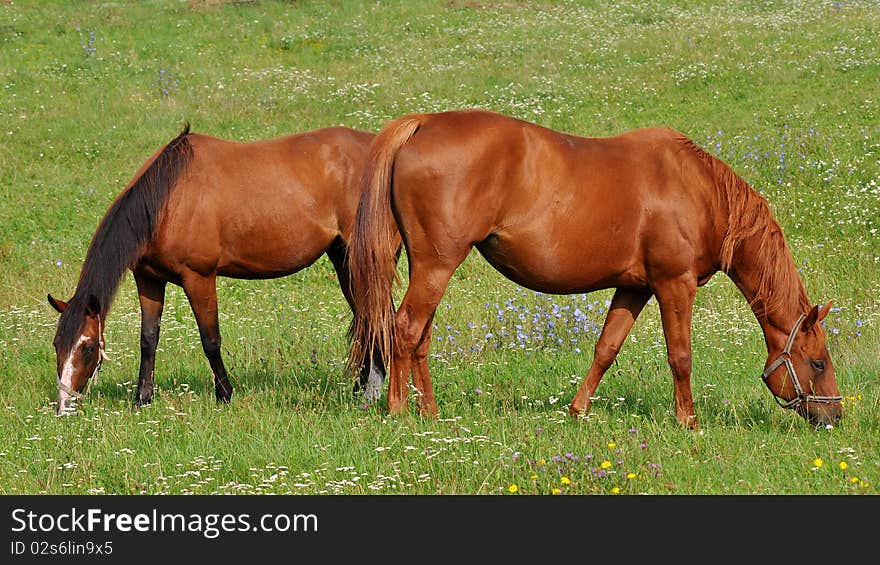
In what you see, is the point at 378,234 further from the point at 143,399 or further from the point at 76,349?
the point at 143,399

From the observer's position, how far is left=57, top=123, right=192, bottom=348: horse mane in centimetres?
770

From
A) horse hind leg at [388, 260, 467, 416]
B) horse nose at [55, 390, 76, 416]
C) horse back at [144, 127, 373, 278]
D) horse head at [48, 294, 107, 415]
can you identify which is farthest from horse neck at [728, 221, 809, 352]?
horse nose at [55, 390, 76, 416]

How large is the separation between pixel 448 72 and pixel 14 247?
1266 cm

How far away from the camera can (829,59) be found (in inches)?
906

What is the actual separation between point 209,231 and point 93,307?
46.0 inches

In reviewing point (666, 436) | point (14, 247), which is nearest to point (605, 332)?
point (666, 436)

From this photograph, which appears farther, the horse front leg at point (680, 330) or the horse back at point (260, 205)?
the horse back at point (260, 205)

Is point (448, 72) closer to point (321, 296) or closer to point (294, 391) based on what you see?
point (321, 296)

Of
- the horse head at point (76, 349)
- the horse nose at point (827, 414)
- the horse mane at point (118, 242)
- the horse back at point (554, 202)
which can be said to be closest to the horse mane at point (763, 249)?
the horse back at point (554, 202)

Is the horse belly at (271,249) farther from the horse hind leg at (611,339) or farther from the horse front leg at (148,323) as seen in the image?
the horse hind leg at (611,339)

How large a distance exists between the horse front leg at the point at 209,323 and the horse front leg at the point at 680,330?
3.61 metres

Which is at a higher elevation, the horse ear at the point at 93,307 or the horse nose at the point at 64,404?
the horse ear at the point at 93,307

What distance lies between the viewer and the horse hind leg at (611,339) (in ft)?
25.5

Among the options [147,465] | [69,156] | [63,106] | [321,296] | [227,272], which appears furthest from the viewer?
[63,106]
